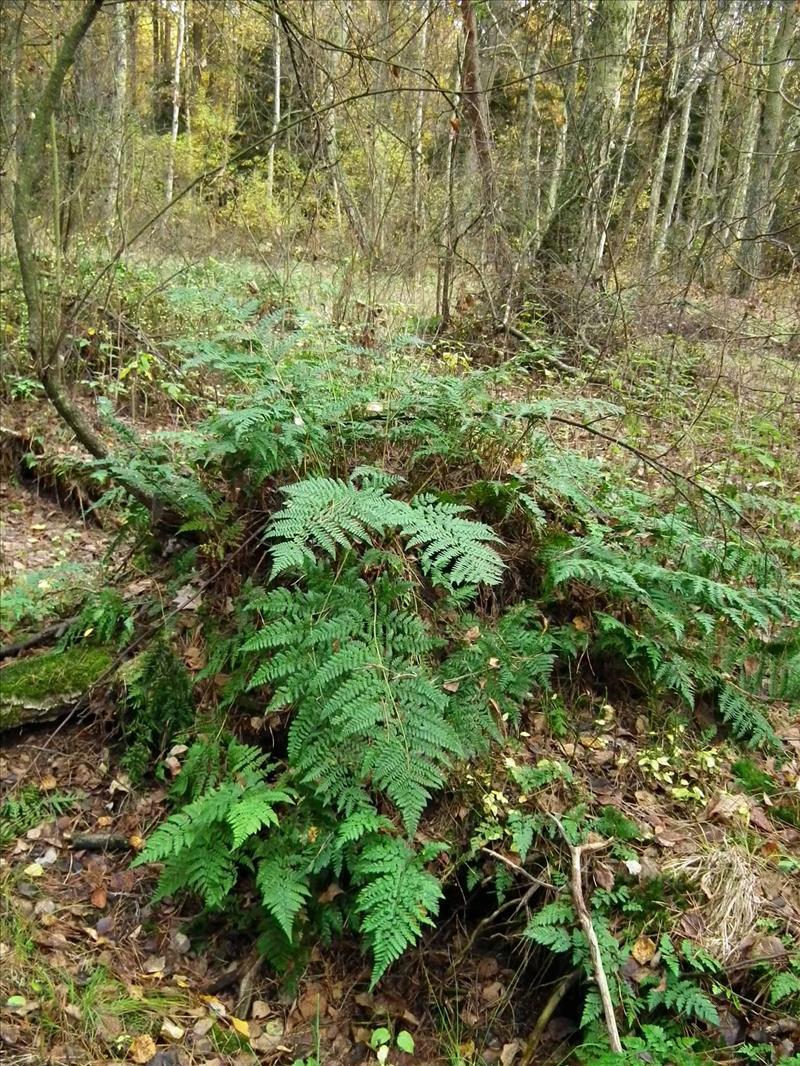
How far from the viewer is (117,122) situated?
631 cm

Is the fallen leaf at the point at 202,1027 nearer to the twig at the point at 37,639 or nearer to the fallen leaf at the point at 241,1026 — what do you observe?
the fallen leaf at the point at 241,1026

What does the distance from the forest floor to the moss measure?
426 millimetres

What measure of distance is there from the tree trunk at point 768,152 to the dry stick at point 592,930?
3.96m

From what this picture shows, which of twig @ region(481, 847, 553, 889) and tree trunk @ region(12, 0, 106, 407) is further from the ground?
tree trunk @ region(12, 0, 106, 407)

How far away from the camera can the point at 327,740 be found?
2.65 m

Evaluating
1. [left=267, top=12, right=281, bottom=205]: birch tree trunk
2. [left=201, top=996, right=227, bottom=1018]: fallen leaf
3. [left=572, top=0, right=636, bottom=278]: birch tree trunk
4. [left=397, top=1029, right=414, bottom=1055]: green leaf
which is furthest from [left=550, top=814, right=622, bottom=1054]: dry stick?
[left=572, top=0, right=636, bottom=278]: birch tree trunk

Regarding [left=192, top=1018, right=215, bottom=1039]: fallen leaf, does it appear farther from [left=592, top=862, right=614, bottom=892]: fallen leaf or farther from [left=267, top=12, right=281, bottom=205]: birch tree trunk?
[left=267, top=12, right=281, bottom=205]: birch tree trunk

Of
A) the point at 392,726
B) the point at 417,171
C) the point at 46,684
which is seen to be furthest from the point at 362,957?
the point at 417,171

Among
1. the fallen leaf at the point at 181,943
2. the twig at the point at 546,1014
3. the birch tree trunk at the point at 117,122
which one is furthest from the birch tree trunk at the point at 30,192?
the twig at the point at 546,1014

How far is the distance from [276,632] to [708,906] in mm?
1839

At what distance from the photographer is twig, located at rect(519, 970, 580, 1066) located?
90.1 inches

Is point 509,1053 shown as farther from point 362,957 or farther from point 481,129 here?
point 481,129

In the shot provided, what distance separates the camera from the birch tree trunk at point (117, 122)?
5.86m

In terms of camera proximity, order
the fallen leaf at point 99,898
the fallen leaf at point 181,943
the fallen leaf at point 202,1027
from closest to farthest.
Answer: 1. the fallen leaf at point 202,1027
2. the fallen leaf at point 181,943
3. the fallen leaf at point 99,898
